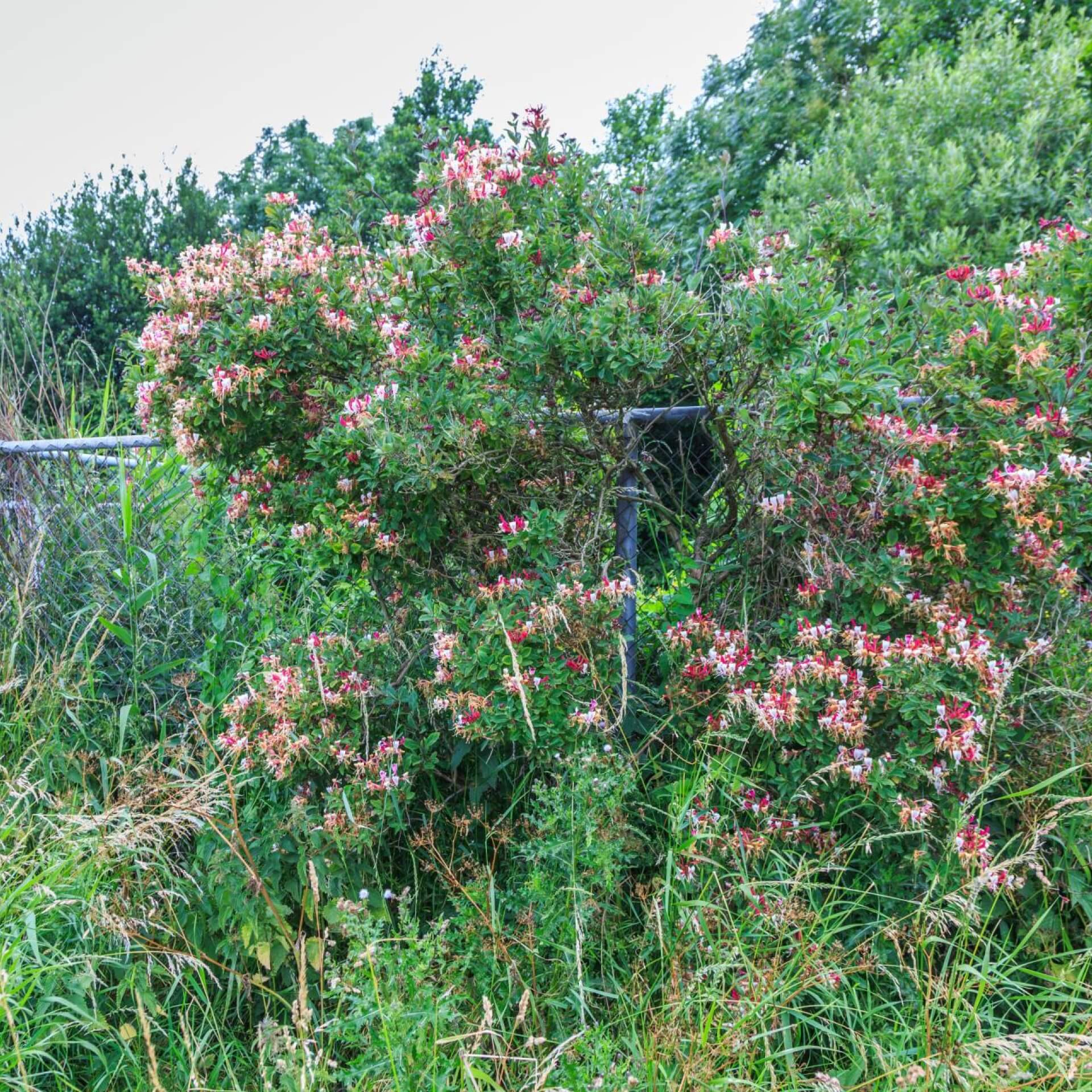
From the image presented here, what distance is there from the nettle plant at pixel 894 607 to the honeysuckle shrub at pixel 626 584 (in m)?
0.01

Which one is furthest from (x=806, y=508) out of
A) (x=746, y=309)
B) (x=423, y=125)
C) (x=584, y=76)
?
(x=584, y=76)

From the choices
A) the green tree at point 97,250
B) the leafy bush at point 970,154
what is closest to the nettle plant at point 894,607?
the leafy bush at point 970,154

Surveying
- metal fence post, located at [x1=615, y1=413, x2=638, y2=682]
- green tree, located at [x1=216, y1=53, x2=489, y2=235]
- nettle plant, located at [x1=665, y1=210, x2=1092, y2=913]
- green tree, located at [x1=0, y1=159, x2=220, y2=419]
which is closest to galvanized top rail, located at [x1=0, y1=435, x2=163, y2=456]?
metal fence post, located at [x1=615, y1=413, x2=638, y2=682]

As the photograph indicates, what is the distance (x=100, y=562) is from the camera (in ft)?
11.8

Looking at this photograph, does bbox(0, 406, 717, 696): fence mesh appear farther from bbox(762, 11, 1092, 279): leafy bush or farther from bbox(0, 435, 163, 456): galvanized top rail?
bbox(762, 11, 1092, 279): leafy bush

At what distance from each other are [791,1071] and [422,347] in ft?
6.52

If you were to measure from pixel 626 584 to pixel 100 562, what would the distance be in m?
2.34

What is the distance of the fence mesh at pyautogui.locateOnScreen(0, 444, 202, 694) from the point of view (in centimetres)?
338

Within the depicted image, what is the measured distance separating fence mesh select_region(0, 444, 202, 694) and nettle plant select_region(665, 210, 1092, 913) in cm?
204

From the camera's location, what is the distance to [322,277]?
2768 mm

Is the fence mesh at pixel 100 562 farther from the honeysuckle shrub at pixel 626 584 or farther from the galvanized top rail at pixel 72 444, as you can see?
the honeysuckle shrub at pixel 626 584

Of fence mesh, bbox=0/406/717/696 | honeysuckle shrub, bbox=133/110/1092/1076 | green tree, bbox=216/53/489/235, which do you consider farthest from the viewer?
green tree, bbox=216/53/489/235

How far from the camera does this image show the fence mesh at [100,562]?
3.38m

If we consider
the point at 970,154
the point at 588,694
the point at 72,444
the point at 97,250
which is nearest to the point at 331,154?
the point at 97,250
